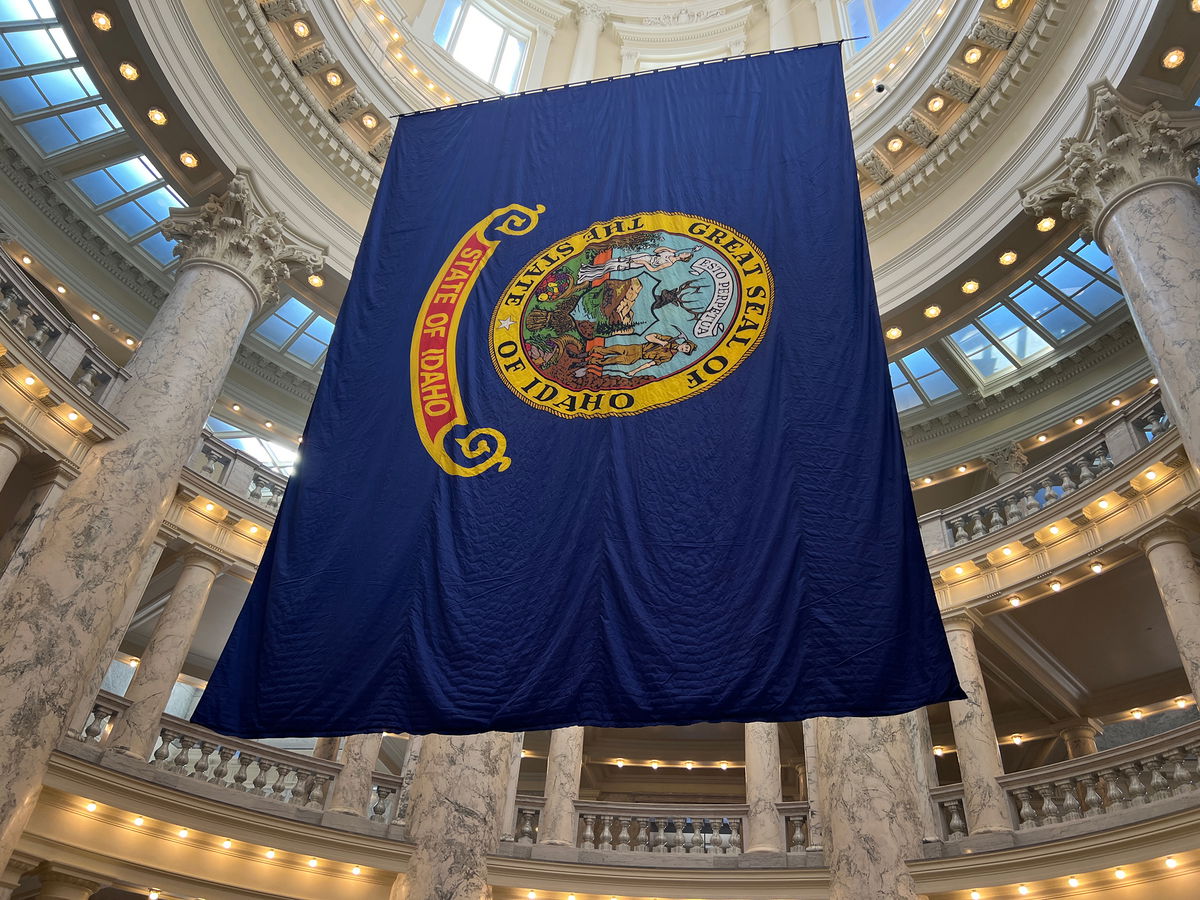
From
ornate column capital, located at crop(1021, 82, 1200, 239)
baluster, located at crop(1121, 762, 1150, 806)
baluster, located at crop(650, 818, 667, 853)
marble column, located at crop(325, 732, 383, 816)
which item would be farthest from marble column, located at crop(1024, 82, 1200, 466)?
marble column, located at crop(325, 732, 383, 816)

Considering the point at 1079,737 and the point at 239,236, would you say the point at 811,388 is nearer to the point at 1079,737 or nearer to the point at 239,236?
the point at 239,236

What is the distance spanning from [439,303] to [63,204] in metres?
12.6

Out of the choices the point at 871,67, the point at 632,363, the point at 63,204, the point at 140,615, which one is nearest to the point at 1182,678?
the point at 871,67

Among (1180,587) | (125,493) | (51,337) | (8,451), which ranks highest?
(51,337)

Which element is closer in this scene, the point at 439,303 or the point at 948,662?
the point at 948,662

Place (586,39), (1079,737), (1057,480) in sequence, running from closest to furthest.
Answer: (1057,480)
(1079,737)
(586,39)

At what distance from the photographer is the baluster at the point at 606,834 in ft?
42.9

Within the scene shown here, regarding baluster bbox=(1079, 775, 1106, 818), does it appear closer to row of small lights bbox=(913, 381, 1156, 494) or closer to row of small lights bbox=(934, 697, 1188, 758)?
row of small lights bbox=(934, 697, 1188, 758)

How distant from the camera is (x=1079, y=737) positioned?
16.7 meters

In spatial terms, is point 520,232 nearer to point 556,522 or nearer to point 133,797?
point 556,522

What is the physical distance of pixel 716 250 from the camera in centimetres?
695

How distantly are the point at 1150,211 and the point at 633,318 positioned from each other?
25.6 feet

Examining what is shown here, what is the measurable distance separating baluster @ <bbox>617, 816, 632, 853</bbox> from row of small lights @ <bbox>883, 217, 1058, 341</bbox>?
28.1ft

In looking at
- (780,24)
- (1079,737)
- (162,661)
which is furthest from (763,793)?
(780,24)
